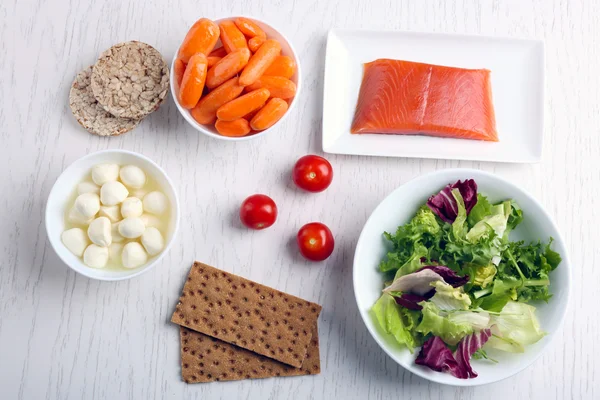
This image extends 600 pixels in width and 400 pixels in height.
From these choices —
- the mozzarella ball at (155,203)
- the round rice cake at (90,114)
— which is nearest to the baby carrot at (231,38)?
the round rice cake at (90,114)

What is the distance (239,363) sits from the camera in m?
1.78

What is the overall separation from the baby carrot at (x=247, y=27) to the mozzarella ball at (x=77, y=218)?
68 cm

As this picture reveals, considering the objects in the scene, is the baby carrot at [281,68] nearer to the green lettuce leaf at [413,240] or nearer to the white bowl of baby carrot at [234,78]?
the white bowl of baby carrot at [234,78]

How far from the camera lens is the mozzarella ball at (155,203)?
1701 mm

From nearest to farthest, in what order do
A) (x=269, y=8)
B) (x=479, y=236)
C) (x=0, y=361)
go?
(x=479, y=236), (x=0, y=361), (x=269, y=8)

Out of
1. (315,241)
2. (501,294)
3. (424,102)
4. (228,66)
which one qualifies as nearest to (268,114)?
(228,66)

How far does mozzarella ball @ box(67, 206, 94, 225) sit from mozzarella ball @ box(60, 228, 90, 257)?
0.03 m

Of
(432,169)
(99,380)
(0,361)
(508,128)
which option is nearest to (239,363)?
(99,380)

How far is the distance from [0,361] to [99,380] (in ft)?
0.97

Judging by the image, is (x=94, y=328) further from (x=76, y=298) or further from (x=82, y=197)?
(x=82, y=197)

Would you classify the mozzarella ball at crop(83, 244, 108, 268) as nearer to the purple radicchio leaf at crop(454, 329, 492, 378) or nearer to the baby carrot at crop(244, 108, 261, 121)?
the baby carrot at crop(244, 108, 261, 121)

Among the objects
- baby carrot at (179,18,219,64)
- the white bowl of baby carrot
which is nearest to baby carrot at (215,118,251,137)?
the white bowl of baby carrot

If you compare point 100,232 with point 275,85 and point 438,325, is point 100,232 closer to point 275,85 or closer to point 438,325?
point 275,85

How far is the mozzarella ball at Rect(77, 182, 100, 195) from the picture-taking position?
170cm
